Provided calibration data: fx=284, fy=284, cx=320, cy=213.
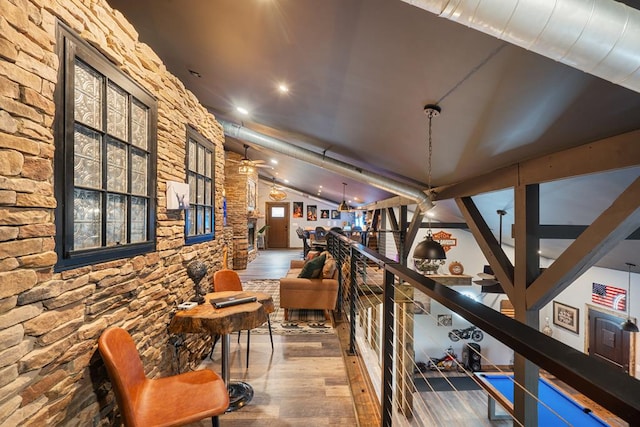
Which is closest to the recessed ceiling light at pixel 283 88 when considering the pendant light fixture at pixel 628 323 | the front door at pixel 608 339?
the pendant light fixture at pixel 628 323

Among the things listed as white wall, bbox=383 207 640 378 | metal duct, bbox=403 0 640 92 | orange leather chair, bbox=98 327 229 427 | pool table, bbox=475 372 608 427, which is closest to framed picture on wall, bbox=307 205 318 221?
white wall, bbox=383 207 640 378

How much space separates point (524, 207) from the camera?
254 cm

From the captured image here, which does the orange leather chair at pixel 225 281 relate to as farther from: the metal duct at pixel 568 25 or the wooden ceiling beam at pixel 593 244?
the metal duct at pixel 568 25

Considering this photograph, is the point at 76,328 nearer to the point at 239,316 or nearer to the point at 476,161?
the point at 239,316

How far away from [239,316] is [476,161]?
9.09 ft

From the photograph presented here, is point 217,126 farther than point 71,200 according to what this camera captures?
Yes

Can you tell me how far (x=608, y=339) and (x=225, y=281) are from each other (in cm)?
742

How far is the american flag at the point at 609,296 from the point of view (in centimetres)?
534

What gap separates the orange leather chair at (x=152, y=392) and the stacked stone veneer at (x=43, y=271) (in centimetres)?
15

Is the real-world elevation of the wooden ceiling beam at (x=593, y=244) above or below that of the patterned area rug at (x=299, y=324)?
above

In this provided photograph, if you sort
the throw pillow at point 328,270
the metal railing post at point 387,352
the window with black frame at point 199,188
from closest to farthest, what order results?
1. the metal railing post at point 387,352
2. the window with black frame at point 199,188
3. the throw pillow at point 328,270

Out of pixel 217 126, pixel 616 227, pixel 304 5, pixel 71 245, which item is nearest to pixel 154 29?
pixel 217 126

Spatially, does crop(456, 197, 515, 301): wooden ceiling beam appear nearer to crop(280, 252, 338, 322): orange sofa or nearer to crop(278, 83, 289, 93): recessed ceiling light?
crop(280, 252, 338, 322): orange sofa

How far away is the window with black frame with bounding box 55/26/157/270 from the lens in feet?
4.19
